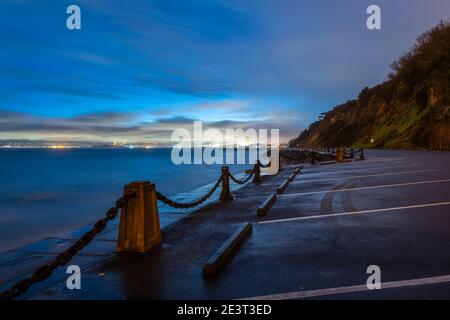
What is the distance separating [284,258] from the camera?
202 inches

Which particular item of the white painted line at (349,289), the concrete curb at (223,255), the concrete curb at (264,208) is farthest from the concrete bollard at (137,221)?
the concrete curb at (264,208)

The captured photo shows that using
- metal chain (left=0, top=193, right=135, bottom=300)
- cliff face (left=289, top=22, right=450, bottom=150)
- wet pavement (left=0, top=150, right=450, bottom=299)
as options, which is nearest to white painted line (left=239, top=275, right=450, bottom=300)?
wet pavement (left=0, top=150, right=450, bottom=299)

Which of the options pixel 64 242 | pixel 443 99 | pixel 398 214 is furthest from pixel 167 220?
pixel 443 99

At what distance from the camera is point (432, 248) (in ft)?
16.9

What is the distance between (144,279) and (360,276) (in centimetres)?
268

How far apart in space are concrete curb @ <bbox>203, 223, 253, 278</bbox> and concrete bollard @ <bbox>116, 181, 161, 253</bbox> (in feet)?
4.33

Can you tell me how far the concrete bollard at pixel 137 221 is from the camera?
5605mm

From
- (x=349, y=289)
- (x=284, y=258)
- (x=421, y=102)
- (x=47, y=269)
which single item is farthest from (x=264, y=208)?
(x=421, y=102)

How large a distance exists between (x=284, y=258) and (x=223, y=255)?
0.91m

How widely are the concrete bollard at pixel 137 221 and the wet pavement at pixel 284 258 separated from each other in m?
0.20

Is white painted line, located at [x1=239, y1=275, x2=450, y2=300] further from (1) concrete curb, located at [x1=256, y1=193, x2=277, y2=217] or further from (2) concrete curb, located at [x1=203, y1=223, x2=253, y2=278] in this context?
(1) concrete curb, located at [x1=256, y1=193, x2=277, y2=217]

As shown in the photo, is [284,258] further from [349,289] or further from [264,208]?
[264,208]
